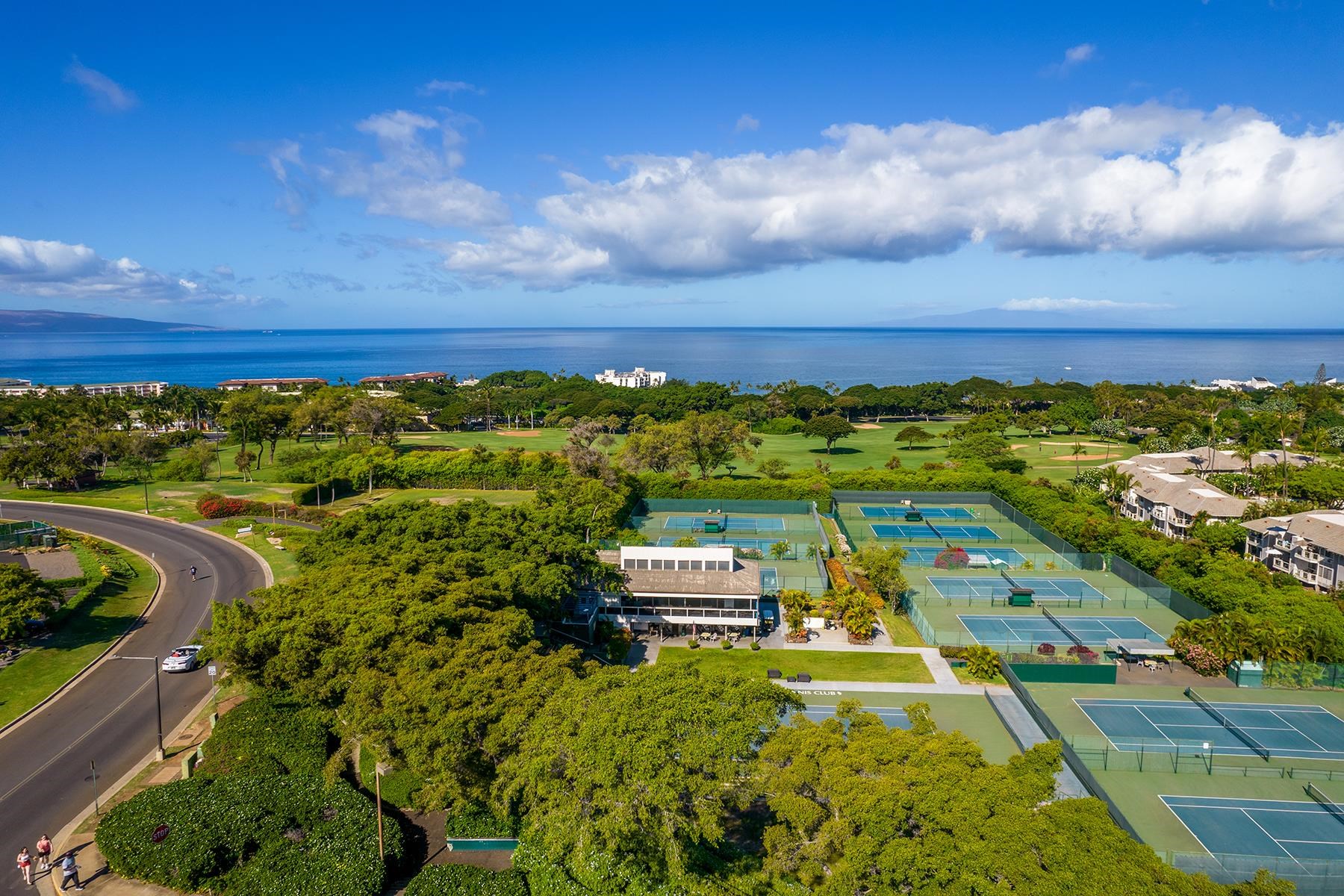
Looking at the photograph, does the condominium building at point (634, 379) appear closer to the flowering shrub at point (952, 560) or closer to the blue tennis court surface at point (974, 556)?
the blue tennis court surface at point (974, 556)

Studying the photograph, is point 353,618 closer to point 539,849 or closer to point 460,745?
point 460,745

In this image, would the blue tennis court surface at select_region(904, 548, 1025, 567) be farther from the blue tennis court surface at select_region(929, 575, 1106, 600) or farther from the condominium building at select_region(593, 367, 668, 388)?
the condominium building at select_region(593, 367, 668, 388)

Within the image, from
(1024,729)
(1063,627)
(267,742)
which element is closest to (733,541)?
(1063,627)

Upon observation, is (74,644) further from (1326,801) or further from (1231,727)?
(1326,801)

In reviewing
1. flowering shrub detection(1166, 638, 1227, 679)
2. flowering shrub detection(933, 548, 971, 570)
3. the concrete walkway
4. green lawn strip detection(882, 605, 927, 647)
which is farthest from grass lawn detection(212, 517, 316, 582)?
flowering shrub detection(1166, 638, 1227, 679)

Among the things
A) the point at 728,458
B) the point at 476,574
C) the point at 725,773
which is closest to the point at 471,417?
the point at 728,458

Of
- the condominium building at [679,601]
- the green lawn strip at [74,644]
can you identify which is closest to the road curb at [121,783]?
the green lawn strip at [74,644]

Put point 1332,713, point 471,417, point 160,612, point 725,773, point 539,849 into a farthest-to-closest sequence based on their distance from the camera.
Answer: point 471,417 → point 160,612 → point 1332,713 → point 539,849 → point 725,773
